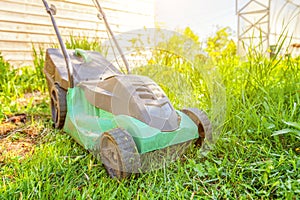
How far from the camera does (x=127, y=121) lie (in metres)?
1.07

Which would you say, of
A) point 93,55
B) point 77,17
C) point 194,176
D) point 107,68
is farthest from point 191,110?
point 77,17

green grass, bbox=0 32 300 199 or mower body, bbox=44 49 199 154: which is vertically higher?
mower body, bbox=44 49 199 154

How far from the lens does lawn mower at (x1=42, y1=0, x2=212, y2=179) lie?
1.02 m

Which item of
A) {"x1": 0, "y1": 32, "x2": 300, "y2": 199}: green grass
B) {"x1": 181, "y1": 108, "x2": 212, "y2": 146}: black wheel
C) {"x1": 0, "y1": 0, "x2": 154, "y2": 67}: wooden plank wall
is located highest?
{"x1": 0, "y1": 0, "x2": 154, "y2": 67}: wooden plank wall

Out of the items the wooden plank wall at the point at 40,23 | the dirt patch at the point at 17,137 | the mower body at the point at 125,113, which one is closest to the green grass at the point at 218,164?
the dirt patch at the point at 17,137

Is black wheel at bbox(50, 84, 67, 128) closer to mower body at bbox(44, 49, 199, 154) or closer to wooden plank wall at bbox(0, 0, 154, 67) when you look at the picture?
mower body at bbox(44, 49, 199, 154)

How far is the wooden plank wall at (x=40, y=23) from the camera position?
336cm

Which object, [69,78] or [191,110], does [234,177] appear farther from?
[69,78]

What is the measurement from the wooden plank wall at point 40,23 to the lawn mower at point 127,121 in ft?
7.99

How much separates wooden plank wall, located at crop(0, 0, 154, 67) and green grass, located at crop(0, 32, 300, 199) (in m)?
2.19

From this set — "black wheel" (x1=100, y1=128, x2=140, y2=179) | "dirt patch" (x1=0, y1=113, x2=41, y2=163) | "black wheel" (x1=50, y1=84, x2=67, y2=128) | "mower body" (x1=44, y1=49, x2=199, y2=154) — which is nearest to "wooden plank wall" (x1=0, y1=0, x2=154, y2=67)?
"dirt patch" (x1=0, y1=113, x2=41, y2=163)

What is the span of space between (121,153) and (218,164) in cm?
47

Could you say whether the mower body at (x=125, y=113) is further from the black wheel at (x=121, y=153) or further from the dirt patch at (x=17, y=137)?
the dirt patch at (x=17, y=137)

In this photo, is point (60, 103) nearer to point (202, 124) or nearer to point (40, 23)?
point (202, 124)
